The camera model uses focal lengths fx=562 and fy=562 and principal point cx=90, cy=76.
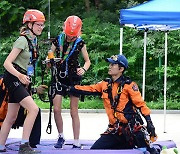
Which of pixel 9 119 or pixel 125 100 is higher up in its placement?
pixel 125 100

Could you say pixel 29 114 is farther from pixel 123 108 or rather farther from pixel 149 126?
pixel 149 126

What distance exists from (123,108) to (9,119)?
128 centimetres

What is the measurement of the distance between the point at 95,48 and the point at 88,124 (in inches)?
251

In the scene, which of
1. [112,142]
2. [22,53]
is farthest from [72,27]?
[112,142]

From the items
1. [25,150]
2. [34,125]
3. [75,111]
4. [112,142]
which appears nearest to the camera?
[25,150]

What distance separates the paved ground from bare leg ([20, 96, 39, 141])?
11.3 ft

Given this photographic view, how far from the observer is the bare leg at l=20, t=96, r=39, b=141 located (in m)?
6.04

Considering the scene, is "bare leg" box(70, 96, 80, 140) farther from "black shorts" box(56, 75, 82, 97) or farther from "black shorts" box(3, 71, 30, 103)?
"black shorts" box(3, 71, 30, 103)

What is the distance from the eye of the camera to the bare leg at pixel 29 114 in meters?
6.04

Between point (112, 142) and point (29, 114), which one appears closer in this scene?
point (29, 114)

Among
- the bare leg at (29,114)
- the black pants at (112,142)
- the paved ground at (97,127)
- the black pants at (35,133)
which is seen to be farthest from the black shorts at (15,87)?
the paved ground at (97,127)

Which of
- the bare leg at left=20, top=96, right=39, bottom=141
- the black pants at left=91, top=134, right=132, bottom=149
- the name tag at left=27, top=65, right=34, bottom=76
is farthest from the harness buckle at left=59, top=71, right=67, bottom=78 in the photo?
the black pants at left=91, top=134, right=132, bottom=149

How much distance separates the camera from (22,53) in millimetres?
6031

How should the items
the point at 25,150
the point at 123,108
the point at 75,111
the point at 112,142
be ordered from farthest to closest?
the point at 75,111, the point at 112,142, the point at 123,108, the point at 25,150
